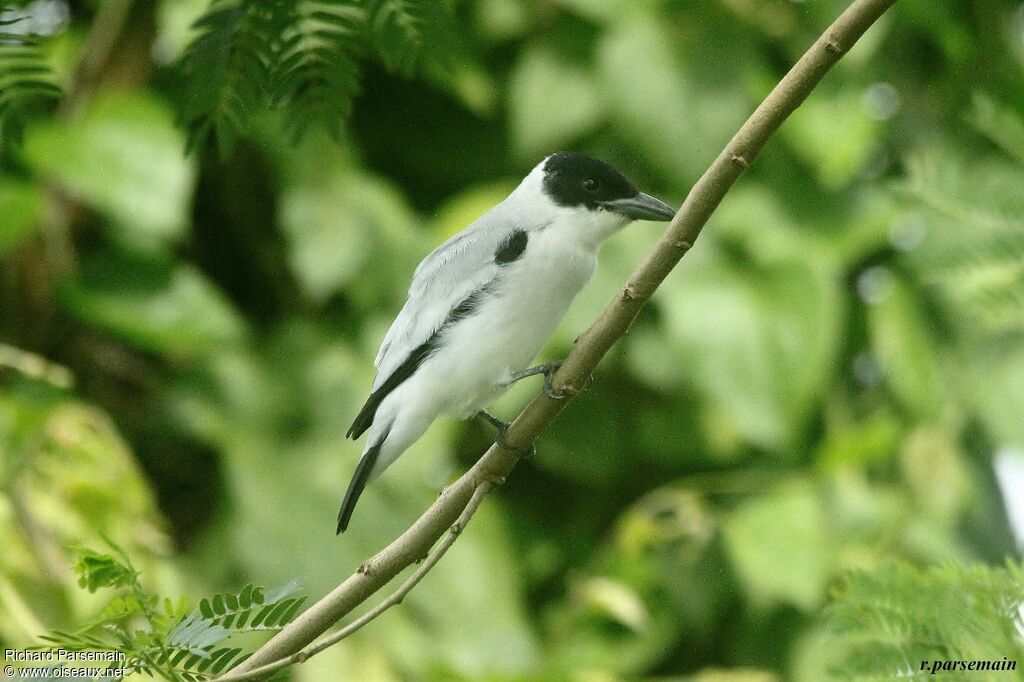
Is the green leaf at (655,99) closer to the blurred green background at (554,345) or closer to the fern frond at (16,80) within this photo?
the blurred green background at (554,345)

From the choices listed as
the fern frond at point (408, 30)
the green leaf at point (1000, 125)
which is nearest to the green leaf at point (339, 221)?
the green leaf at point (1000, 125)

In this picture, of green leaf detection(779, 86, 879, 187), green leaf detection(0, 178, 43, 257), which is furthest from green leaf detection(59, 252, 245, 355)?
green leaf detection(779, 86, 879, 187)

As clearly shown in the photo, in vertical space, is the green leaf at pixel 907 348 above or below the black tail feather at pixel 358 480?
below

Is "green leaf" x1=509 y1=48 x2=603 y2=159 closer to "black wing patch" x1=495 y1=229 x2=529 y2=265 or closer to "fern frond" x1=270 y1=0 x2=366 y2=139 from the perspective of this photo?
"black wing patch" x1=495 y1=229 x2=529 y2=265

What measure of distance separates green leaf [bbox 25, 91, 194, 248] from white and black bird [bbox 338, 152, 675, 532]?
1314mm

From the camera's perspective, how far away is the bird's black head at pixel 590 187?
5.03 feet

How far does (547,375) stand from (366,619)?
0.98 ft

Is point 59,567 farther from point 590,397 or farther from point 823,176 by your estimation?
point 823,176

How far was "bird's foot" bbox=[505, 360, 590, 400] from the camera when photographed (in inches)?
41.8

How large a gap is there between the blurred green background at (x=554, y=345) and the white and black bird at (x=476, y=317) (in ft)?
2.92

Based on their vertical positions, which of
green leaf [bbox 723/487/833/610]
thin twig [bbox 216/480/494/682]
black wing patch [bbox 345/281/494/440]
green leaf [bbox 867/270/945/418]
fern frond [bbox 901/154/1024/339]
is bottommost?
green leaf [bbox 723/487/833/610]

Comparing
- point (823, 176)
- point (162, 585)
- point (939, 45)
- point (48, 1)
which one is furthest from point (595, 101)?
point (48, 1)

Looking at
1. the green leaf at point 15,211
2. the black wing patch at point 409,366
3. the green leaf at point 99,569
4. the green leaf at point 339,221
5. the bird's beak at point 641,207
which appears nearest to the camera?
the green leaf at point 99,569

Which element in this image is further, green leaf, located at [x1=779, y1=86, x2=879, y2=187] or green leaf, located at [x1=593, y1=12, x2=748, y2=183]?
green leaf, located at [x1=779, y1=86, x2=879, y2=187]
